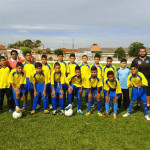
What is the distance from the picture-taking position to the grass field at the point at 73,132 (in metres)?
3.44

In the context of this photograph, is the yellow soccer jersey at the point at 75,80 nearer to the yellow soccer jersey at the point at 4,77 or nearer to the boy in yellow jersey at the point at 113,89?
the boy in yellow jersey at the point at 113,89

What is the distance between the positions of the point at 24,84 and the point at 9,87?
49cm

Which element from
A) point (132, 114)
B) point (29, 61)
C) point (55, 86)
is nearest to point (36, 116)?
point (55, 86)

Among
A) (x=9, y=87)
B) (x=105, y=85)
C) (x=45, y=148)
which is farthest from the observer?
(x=9, y=87)

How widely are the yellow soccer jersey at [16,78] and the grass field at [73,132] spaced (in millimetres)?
1090

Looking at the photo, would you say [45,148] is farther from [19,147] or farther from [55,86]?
[55,86]

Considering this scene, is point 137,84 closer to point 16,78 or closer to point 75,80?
point 75,80

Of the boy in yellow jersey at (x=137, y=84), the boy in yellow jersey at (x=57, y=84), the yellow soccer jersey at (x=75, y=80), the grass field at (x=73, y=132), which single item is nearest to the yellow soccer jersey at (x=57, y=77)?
the boy in yellow jersey at (x=57, y=84)

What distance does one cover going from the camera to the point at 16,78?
5.10 m

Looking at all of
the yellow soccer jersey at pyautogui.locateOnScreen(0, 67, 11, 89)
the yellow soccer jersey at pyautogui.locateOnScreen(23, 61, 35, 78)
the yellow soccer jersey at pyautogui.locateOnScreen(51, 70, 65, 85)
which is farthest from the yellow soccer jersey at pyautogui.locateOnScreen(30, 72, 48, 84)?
the yellow soccer jersey at pyautogui.locateOnScreen(0, 67, 11, 89)

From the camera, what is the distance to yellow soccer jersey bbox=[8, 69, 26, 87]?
498 cm

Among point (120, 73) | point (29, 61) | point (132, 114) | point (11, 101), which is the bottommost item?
point (132, 114)

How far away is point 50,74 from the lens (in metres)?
5.52

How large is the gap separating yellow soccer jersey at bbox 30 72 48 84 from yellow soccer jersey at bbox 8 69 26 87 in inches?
11.1
